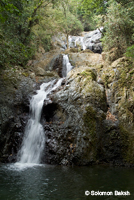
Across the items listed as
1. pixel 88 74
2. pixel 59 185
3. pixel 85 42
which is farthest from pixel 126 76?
pixel 85 42

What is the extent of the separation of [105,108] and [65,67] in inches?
334

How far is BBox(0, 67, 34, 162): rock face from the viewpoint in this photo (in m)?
7.10

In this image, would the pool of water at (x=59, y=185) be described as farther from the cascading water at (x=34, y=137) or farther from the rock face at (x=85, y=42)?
the rock face at (x=85, y=42)

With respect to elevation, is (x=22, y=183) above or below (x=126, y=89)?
below

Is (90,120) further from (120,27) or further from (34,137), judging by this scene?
(120,27)

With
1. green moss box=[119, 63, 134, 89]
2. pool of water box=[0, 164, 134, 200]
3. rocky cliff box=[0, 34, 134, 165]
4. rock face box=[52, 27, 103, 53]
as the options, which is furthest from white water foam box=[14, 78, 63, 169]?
rock face box=[52, 27, 103, 53]

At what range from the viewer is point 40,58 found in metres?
16.3

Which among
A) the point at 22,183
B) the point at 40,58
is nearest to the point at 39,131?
the point at 22,183

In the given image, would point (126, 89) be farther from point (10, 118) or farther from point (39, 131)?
point (10, 118)

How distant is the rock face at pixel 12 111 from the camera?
23.3 ft

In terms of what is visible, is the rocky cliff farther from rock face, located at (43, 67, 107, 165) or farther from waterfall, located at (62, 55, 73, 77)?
waterfall, located at (62, 55, 73, 77)

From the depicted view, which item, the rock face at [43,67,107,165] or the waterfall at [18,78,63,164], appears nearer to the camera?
the rock face at [43,67,107,165]

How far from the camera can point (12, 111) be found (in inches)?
322

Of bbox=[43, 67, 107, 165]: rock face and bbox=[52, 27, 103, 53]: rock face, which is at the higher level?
bbox=[52, 27, 103, 53]: rock face
